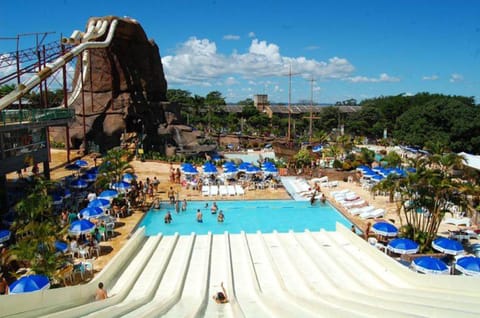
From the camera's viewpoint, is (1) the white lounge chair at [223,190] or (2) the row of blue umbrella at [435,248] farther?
(1) the white lounge chair at [223,190]

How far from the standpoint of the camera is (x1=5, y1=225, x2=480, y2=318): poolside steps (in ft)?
29.0

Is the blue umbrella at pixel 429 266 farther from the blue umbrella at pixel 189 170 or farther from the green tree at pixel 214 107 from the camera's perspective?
the green tree at pixel 214 107

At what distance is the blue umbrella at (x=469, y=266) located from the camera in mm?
11888

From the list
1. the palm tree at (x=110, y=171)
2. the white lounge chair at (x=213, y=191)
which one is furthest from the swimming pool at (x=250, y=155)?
the palm tree at (x=110, y=171)

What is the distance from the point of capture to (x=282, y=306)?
32.3 ft

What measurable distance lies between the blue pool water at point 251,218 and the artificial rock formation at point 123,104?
15.7m

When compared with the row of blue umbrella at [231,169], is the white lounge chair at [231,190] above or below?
below

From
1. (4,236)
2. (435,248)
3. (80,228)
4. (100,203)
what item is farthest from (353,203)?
(4,236)

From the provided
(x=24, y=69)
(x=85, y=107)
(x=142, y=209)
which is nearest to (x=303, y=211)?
(x=142, y=209)

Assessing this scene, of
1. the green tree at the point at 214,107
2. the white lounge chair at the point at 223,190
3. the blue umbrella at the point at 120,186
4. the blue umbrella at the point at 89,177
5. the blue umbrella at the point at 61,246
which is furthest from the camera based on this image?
the green tree at the point at 214,107

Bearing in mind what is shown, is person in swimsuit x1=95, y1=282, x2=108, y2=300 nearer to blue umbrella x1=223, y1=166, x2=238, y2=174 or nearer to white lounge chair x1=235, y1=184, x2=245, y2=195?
white lounge chair x1=235, y1=184, x2=245, y2=195

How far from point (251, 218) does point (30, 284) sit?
12261 millimetres

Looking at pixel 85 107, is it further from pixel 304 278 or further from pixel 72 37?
pixel 304 278

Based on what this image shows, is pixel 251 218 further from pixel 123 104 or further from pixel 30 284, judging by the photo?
pixel 123 104
